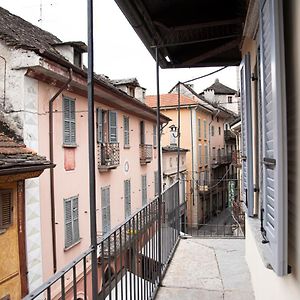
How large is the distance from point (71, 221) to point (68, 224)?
0.50 feet

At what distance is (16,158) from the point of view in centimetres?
616

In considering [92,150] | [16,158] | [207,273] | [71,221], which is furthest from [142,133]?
[92,150]

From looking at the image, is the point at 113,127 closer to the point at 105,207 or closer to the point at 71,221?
the point at 105,207

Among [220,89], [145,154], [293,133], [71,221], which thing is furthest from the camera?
[220,89]

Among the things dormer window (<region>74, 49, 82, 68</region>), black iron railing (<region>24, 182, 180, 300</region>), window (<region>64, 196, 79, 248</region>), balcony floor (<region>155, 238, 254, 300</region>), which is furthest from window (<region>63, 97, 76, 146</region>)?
black iron railing (<region>24, 182, 180, 300</region>)

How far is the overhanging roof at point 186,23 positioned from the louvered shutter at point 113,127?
741cm

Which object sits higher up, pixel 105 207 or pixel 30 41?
pixel 30 41

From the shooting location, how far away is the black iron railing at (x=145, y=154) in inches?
593

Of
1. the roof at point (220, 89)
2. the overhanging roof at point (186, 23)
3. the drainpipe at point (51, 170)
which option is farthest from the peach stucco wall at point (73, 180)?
the roof at point (220, 89)

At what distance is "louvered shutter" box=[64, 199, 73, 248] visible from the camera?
8586 millimetres

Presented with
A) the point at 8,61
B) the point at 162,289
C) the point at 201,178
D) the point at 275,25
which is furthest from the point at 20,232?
the point at 201,178

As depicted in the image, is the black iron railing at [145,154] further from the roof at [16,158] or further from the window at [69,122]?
the roof at [16,158]

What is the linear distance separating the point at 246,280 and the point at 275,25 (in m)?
2.85

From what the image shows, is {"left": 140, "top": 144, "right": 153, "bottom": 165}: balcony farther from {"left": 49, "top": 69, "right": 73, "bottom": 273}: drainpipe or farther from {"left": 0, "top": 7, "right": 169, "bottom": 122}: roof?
{"left": 49, "top": 69, "right": 73, "bottom": 273}: drainpipe
